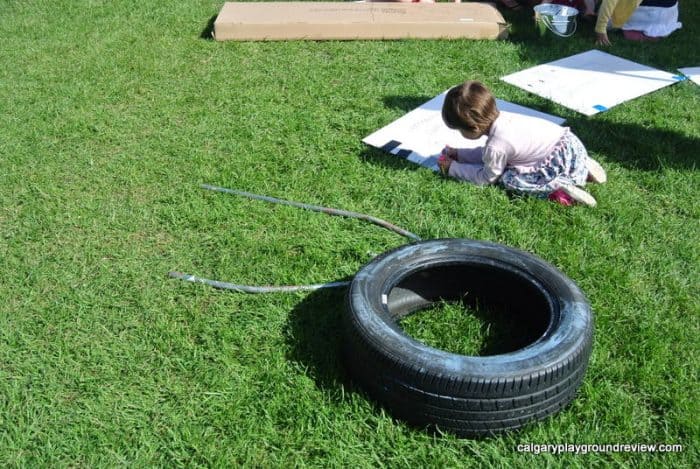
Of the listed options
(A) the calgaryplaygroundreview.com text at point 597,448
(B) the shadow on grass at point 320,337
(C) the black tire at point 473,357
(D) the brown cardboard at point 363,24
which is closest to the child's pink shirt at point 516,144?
(C) the black tire at point 473,357

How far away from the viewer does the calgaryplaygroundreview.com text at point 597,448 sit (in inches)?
82.8

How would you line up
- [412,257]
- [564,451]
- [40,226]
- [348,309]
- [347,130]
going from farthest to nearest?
1. [347,130]
2. [40,226]
3. [412,257]
4. [348,309]
5. [564,451]

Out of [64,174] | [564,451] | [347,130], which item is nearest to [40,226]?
[64,174]

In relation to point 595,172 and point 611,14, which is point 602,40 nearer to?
point 611,14

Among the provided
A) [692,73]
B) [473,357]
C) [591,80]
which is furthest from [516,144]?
[692,73]

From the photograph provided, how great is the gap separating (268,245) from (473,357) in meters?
1.43

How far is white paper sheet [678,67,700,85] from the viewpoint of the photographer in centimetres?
475

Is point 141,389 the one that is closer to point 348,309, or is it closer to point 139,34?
point 348,309

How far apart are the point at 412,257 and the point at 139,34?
459cm

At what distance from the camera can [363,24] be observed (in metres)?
5.73

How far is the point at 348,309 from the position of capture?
228 cm

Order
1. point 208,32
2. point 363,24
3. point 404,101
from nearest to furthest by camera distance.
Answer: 1. point 404,101
2. point 363,24
3. point 208,32

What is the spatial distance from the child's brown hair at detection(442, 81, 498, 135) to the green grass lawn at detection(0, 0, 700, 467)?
413mm

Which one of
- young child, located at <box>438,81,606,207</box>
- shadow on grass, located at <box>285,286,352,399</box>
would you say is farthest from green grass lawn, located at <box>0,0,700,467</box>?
young child, located at <box>438,81,606,207</box>
